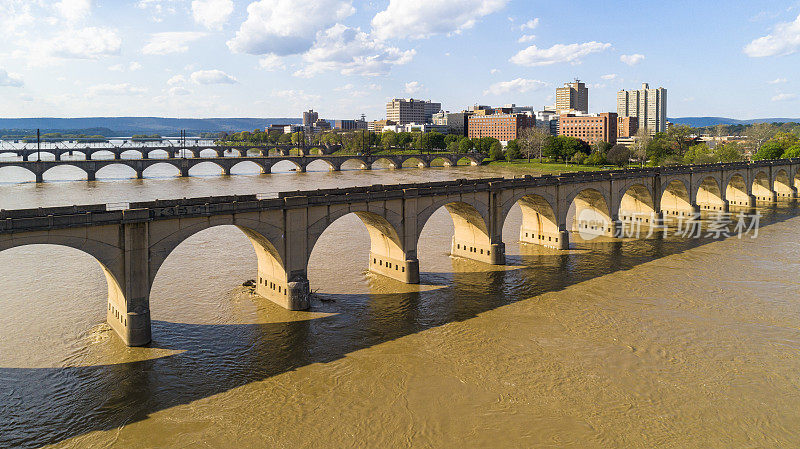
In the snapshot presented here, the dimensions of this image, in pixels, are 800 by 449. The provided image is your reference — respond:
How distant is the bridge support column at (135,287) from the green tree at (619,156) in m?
134

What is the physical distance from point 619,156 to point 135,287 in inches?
5344

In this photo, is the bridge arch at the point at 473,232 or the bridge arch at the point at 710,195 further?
the bridge arch at the point at 710,195

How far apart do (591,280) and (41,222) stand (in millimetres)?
35423

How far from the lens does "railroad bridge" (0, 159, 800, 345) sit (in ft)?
89.5

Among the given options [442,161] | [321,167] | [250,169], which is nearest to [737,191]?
[442,161]

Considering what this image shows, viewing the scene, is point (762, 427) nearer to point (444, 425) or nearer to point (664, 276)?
point (444, 425)

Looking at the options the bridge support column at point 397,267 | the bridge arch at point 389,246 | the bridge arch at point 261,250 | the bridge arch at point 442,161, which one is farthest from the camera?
the bridge arch at point 442,161

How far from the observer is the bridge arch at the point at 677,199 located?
7319 cm

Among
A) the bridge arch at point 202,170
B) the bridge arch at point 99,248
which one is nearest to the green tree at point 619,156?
the bridge arch at point 202,170

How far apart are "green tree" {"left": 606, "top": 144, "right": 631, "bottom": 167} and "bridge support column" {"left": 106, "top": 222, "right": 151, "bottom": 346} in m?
134

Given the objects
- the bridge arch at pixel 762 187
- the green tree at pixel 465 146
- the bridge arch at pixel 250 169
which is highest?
the green tree at pixel 465 146

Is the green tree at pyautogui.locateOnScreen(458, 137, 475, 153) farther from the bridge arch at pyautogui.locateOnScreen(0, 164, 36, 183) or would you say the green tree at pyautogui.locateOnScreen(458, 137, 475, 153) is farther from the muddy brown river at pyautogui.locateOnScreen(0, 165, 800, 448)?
the muddy brown river at pyautogui.locateOnScreen(0, 165, 800, 448)

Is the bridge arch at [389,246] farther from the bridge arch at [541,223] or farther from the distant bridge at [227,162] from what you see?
the distant bridge at [227,162]

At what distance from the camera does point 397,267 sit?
41438mm
